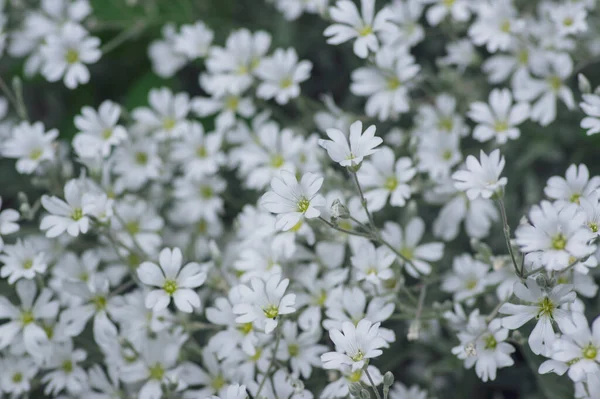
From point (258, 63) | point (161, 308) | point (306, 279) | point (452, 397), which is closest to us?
point (161, 308)

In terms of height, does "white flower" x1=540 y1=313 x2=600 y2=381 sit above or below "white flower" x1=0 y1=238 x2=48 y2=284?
above

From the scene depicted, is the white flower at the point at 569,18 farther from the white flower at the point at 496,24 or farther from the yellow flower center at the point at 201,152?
the yellow flower center at the point at 201,152

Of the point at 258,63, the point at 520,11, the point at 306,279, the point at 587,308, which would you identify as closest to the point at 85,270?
the point at 306,279

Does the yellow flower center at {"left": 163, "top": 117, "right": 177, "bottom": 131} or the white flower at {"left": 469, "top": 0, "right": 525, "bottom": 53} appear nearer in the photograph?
the white flower at {"left": 469, "top": 0, "right": 525, "bottom": 53}

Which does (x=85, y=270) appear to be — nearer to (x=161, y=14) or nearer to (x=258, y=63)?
(x=258, y=63)

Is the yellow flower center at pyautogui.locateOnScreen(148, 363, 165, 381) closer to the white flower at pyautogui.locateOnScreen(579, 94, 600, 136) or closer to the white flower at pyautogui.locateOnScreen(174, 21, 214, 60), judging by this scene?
the white flower at pyautogui.locateOnScreen(174, 21, 214, 60)

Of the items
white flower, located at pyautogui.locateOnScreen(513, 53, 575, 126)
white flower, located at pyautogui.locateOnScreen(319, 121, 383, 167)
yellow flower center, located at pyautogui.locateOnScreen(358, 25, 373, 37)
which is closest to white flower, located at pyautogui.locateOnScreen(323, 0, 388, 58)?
yellow flower center, located at pyautogui.locateOnScreen(358, 25, 373, 37)

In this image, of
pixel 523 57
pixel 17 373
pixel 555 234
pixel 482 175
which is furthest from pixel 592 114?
pixel 17 373

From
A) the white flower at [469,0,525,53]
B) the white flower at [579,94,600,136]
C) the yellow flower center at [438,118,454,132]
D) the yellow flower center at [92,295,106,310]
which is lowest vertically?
the yellow flower center at [92,295,106,310]
